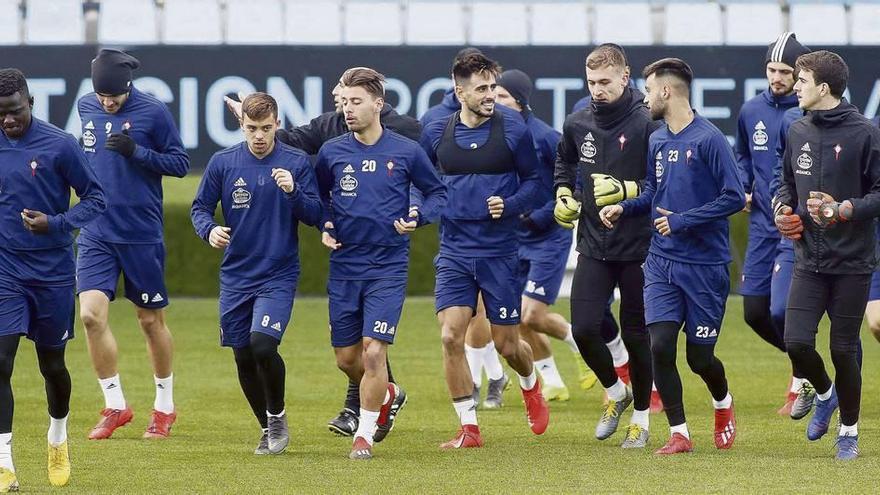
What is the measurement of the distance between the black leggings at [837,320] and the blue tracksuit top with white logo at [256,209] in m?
2.53

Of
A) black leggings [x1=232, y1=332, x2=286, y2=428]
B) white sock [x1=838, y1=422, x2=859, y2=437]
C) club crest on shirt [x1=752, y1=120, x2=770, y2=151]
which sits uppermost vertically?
club crest on shirt [x1=752, y1=120, x2=770, y2=151]

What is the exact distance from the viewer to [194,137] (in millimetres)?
18781

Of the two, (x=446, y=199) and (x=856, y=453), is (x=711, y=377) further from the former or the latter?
(x=446, y=199)

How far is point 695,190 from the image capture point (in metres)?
8.80

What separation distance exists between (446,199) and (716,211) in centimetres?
154

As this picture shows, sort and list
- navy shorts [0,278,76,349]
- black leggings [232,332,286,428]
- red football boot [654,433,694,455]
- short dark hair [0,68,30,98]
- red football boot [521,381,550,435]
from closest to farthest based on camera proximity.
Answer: short dark hair [0,68,30,98]
navy shorts [0,278,76,349]
black leggings [232,332,286,428]
red football boot [654,433,694,455]
red football boot [521,381,550,435]

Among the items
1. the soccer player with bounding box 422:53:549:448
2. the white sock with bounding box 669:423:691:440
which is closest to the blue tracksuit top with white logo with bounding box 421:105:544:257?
the soccer player with bounding box 422:53:549:448

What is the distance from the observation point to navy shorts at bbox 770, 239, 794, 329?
10062mm

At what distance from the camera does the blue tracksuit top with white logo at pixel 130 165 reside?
987 cm

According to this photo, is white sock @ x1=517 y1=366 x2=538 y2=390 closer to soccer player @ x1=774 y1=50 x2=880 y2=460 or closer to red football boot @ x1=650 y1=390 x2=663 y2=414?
red football boot @ x1=650 y1=390 x2=663 y2=414

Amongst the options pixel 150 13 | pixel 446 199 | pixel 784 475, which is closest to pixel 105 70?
pixel 446 199

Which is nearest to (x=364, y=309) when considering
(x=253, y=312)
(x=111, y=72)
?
(x=253, y=312)

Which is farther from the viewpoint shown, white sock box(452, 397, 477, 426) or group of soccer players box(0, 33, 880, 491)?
white sock box(452, 397, 477, 426)

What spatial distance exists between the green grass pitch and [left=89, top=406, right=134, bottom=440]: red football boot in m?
0.08
